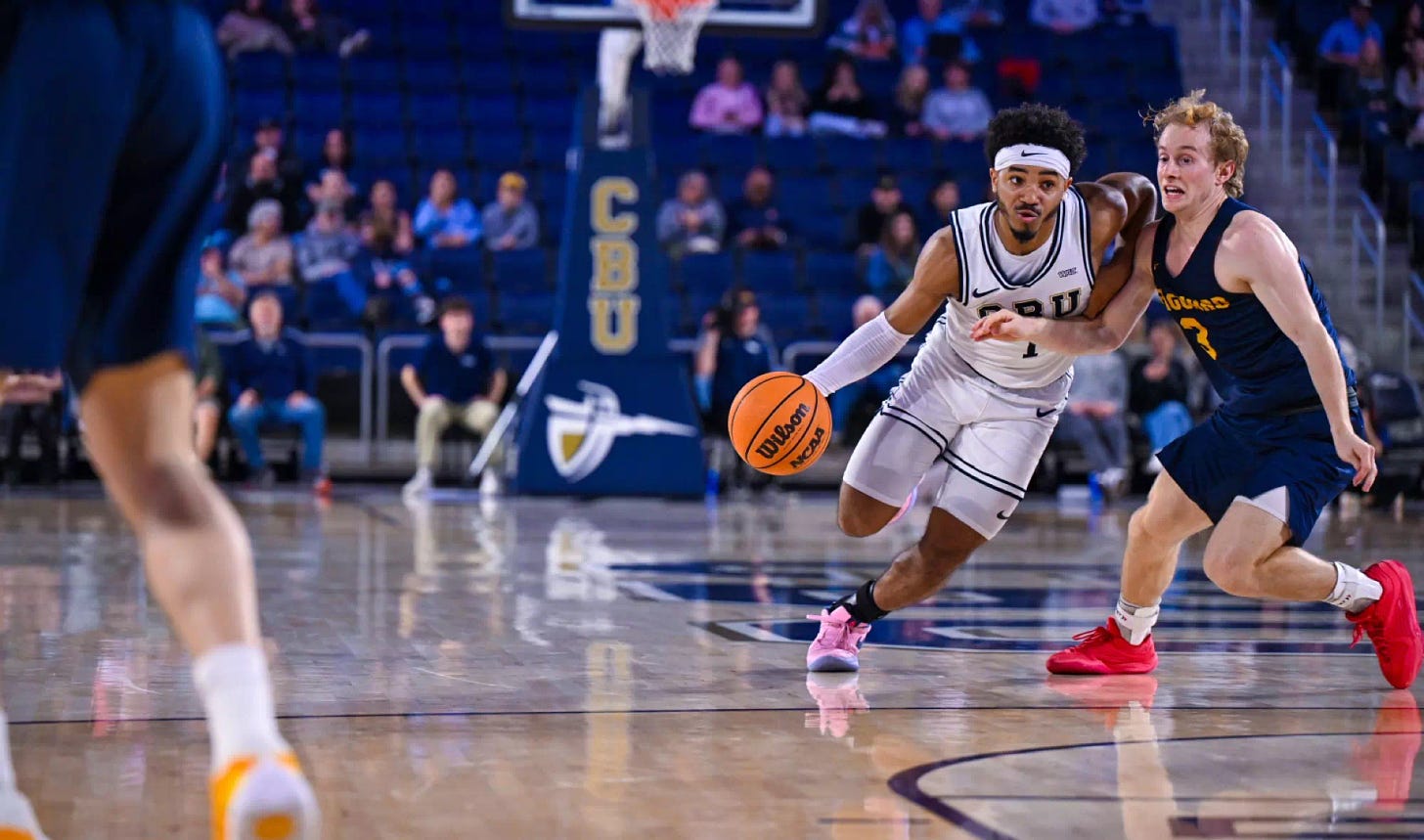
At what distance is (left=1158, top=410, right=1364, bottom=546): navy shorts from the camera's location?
4.96m

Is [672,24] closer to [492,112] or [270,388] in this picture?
[270,388]

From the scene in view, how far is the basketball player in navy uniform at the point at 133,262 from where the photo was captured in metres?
2.49

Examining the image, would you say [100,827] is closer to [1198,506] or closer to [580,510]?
[1198,506]

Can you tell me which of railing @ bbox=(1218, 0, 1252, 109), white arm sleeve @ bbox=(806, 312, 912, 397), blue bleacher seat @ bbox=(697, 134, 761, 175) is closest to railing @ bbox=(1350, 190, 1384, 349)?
railing @ bbox=(1218, 0, 1252, 109)

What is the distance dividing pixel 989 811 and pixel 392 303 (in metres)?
11.0

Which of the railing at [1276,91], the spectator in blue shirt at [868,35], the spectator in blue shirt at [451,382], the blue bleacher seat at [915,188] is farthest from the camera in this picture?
the spectator in blue shirt at [868,35]

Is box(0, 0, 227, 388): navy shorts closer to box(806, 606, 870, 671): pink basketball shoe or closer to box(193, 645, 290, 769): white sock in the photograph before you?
box(193, 645, 290, 769): white sock

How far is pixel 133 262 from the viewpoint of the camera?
261cm

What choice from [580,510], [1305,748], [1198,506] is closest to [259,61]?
[580,510]

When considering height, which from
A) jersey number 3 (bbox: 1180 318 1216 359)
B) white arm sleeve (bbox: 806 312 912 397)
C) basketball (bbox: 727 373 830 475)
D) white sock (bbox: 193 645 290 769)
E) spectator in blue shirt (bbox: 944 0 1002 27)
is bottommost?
white sock (bbox: 193 645 290 769)

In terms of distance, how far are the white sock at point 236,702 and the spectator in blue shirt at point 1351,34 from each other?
51.7 ft

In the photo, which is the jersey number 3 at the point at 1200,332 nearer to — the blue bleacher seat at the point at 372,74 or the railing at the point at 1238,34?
the blue bleacher seat at the point at 372,74

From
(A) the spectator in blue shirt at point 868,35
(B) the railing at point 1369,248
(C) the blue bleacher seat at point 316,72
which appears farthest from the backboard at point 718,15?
(B) the railing at point 1369,248

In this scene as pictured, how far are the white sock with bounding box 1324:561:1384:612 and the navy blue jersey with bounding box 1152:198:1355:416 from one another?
0.46m
